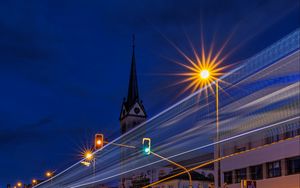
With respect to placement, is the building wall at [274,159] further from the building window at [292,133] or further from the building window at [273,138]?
the building window at [292,133]

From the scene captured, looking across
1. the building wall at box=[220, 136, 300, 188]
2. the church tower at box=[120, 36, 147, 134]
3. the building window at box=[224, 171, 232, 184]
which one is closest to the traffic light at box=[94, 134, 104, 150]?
the building wall at box=[220, 136, 300, 188]

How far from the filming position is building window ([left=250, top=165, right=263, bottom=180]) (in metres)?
42.2

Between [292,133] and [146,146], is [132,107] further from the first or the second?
[146,146]

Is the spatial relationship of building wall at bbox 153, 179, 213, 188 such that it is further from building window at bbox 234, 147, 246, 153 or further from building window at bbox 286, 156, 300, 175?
building window at bbox 286, 156, 300, 175

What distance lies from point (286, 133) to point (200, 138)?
21733mm

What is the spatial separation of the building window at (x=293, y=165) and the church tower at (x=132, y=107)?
369 feet

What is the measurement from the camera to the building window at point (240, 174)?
44.5 metres

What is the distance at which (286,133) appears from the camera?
134 feet

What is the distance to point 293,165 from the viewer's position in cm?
3800

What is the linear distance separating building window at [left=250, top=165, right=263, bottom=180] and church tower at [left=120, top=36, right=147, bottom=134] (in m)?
107

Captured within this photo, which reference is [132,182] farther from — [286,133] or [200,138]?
[286,133]

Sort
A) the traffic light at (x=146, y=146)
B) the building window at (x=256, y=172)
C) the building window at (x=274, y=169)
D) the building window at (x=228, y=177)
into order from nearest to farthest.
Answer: the traffic light at (x=146, y=146)
the building window at (x=274, y=169)
the building window at (x=256, y=172)
the building window at (x=228, y=177)

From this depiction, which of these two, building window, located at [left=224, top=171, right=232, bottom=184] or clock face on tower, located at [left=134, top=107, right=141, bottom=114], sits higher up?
clock face on tower, located at [left=134, top=107, right=141, bottom=114]

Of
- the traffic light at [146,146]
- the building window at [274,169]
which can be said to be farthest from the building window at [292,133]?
the traffic light at [146,146]
